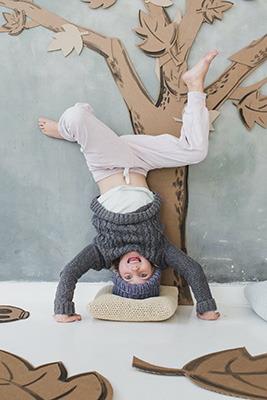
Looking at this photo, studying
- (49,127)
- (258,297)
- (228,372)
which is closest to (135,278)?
(258,297)

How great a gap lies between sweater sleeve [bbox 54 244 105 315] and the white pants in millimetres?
331

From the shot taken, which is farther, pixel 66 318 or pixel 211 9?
pixel 211 9

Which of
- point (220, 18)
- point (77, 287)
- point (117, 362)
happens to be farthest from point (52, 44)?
point (117, 362)

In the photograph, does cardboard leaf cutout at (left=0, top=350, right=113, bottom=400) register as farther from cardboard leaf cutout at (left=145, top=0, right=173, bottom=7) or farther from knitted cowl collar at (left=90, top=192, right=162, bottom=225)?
cardboard leaf cutout at (left=145, top=0, right=173, bottom=7)

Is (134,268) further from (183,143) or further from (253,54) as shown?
(253,54)

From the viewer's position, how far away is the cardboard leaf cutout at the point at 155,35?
179 centimetres

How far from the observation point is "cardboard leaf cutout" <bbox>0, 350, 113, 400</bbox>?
38.5 inches

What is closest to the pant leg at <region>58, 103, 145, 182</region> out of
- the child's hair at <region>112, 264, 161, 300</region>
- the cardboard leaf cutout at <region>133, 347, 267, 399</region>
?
the child's hair at <region>112, 264, 161, 300</region>

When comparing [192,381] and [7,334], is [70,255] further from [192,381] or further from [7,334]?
[192,381]

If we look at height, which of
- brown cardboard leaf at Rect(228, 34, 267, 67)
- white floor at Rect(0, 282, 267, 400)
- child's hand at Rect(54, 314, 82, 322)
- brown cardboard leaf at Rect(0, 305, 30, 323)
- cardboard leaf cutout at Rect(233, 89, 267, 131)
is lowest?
brown cardboard leaf at Rect(0, 305, 30, 323)

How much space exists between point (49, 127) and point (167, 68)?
581 millimetres

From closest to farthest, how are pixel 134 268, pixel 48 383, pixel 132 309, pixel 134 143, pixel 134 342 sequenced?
1. pixel 48 383
2. pixel 134 342
3. pixel 132 309
4. pixel 134 268
5. pixel 134 143

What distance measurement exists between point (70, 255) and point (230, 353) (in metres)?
0.88

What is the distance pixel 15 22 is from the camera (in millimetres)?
1815
